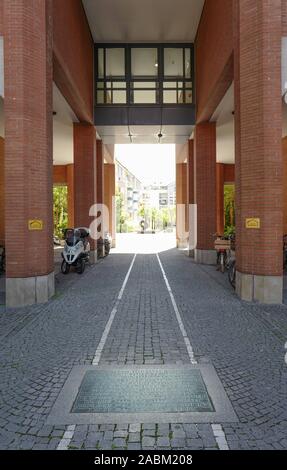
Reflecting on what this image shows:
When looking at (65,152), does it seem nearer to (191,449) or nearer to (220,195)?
(220,195)

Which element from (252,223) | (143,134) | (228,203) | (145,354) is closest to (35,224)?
(145,354)

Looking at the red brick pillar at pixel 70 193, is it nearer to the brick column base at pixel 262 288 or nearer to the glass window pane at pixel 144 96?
the glass window pane at pixel 144 96

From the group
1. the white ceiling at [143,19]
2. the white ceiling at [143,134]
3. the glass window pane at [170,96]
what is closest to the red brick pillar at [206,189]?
A: the white ceiling at [143,134]

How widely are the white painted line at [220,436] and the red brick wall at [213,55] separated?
9.62m

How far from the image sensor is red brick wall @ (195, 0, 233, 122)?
10328 millimetres

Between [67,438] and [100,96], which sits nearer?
[67,438]

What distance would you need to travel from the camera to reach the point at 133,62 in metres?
16.7

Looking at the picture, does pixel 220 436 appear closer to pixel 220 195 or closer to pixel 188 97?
pixel 188 97

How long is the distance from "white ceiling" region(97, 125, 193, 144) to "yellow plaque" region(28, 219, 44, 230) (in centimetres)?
993

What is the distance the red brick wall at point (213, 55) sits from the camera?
10.3 metres

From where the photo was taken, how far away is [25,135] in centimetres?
773

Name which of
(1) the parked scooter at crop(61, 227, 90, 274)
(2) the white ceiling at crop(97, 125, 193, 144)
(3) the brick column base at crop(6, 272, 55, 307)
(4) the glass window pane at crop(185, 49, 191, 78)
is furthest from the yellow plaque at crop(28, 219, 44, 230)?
(4) the glass window pane at crop(185, 49, 191, 78)

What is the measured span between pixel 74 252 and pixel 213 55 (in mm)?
8693

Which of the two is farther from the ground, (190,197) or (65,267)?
(190,197)
